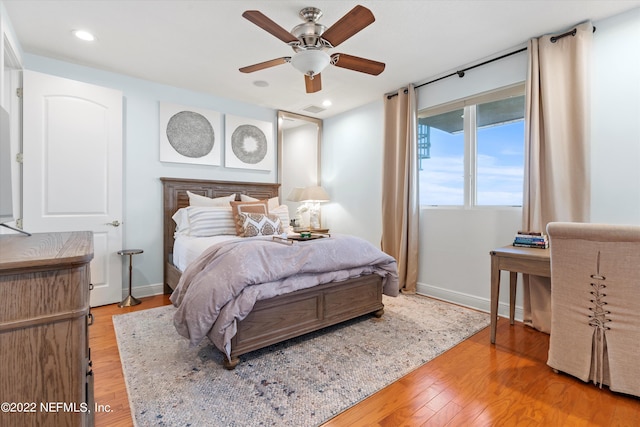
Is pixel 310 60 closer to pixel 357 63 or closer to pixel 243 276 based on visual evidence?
pixel 357 63

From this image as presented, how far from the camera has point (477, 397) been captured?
5.77 ft

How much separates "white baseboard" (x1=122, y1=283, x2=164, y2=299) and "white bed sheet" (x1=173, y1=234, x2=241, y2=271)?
509 millimetres

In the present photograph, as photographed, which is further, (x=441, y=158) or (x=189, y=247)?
(x=441, y=158)

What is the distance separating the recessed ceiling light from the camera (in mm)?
2631

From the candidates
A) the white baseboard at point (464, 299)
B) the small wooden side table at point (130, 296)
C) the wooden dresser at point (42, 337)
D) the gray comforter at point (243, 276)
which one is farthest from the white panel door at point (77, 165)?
the white baseboard at point (464, 299)

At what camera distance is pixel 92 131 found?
3229 millimetres

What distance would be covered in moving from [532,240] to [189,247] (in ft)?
9.85

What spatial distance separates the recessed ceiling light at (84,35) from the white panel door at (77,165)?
1.94 ft

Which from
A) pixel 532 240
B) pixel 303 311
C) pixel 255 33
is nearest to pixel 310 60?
pixel 255 33

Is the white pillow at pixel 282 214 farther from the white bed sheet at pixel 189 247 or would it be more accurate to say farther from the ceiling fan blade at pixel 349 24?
the ceiling fan blade at pixel 349 24

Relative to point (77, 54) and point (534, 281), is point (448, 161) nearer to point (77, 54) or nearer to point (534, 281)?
point (534, 281)

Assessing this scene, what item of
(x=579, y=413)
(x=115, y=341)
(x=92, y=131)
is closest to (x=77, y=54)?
(x=92, y=131)

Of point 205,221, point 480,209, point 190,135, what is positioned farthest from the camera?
point 190,135

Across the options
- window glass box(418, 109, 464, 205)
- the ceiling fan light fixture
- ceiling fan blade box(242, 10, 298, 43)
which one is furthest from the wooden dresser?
window glass box(418, 109, 464, 205)
